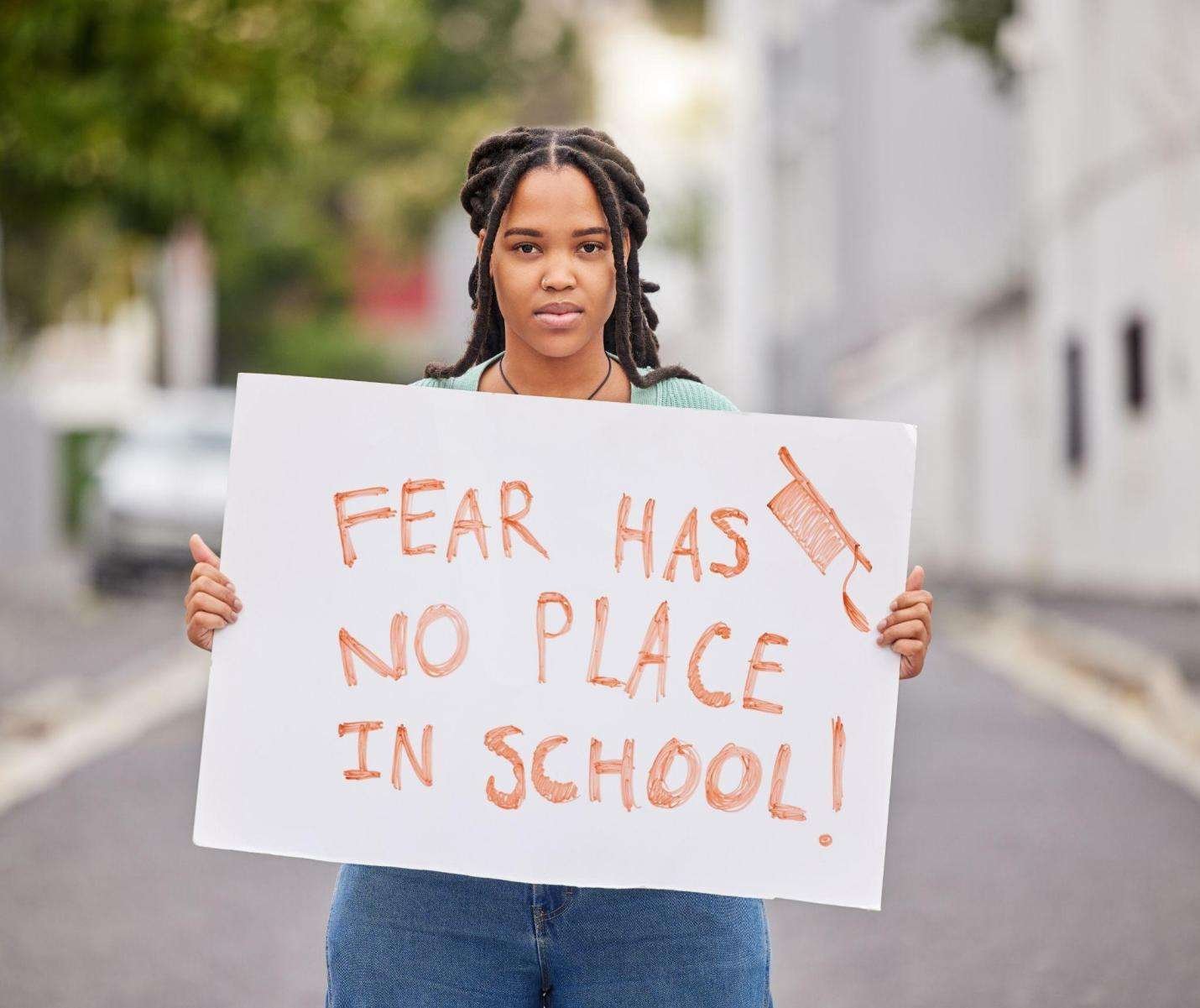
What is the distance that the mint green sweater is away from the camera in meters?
2.79

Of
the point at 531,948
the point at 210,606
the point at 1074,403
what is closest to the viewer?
the point at 531,948

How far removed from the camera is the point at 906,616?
272cm

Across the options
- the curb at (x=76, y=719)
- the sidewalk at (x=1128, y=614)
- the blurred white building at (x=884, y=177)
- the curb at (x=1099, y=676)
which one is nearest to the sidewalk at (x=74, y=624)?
the curb at (x=76, y=719)

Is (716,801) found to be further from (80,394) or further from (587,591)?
(80,394)

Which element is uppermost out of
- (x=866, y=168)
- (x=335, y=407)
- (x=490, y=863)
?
(x=866, y=168)

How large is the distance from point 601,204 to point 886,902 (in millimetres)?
3952

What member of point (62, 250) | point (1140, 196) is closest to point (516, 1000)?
point (1140, 196)

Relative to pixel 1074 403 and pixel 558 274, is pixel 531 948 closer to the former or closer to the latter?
pixel 558 274

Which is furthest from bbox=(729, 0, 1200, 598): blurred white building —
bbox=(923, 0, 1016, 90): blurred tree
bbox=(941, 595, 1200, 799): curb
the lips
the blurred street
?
the lips

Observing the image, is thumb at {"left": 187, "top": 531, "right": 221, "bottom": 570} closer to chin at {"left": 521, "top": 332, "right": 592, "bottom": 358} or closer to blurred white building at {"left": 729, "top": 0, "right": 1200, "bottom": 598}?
chin at {"left": 521, "top": 332, "right": 592, "bottom": 358}

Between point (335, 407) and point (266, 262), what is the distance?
40.3 m

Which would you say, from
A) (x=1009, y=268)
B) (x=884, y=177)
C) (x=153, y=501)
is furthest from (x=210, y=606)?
(x=884, y=177)

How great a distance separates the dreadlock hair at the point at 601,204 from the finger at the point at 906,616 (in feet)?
1.41

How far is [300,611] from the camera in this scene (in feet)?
9.04
